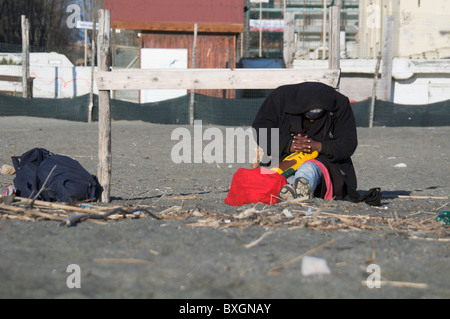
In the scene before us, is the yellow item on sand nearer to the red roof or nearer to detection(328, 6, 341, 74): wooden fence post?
detection(328, 6, 341, 74): wooden fence post

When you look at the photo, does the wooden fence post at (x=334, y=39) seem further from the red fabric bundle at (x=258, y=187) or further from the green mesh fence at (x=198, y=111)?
the green mesh fence at (x=198, y=111)

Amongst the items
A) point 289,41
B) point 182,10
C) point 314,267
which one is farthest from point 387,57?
point 314,267

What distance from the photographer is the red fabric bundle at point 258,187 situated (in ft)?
17.0

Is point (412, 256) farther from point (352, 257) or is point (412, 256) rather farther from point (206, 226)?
point (206, 226)

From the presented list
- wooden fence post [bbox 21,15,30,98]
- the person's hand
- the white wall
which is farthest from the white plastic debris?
the white wall

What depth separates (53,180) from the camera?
17.4 feet

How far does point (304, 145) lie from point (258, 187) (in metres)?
0.77

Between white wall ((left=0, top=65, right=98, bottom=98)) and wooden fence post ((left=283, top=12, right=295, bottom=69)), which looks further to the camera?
white wall ((left=0, top=65, right=98, bottom=98))

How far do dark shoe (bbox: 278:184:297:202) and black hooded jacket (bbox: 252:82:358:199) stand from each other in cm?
59

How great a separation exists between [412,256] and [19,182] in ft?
11.9

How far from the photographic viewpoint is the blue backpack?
5.18 metres

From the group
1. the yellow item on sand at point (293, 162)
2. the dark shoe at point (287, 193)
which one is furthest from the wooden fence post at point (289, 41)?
the dark shoe at point (287, 193)

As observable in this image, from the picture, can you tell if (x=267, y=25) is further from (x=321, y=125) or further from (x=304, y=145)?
(x=304, y=145)

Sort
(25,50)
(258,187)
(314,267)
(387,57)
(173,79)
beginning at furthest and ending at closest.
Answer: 1. (387,57)
2. (25,50)
3. (173,79)
4. (258,187)
5. (314,267)
